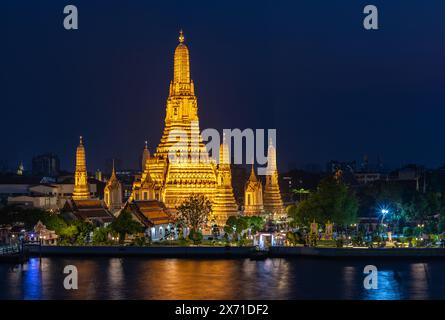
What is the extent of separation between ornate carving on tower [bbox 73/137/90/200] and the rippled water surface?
1682cm

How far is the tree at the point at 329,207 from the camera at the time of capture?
5156 centimetres

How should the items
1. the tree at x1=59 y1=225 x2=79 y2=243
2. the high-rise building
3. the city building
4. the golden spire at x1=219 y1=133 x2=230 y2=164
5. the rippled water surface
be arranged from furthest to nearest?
the high-rise building → the golden spire at x1=219 y1=133 x2=230 y2=164 → the city building → the tree at x1=59 y1=225 x2=79 y2=243 → the rippled water surface

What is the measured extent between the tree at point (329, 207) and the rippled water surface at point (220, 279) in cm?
669

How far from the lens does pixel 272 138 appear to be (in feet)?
253

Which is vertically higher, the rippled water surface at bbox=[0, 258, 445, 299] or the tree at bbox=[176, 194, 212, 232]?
the tree at bbox=[176, 194, 212, 232]

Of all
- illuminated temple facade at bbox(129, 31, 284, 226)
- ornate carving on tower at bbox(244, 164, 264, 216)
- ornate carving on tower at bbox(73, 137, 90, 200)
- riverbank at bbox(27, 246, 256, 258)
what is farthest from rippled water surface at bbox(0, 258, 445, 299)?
ornate carving on tower at bbox(244, 164, 264, 216)

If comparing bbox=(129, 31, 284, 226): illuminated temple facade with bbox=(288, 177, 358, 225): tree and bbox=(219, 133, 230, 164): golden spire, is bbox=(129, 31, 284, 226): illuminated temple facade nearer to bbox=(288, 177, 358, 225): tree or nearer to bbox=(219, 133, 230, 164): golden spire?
bbox=(219, 133, 230, 164): golden spire

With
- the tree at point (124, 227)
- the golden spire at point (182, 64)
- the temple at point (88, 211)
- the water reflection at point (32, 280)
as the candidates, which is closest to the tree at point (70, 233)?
the tree at point (124, 227)

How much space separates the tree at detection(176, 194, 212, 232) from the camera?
2062 inches

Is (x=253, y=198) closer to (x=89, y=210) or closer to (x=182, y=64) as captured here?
(x=182, y=64)

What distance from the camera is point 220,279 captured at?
38438 millimetres

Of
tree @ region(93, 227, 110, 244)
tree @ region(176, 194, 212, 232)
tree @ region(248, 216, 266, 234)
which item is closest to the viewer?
tree @ region(93, 227, 110, 244)

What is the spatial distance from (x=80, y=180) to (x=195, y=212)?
13.1 m
